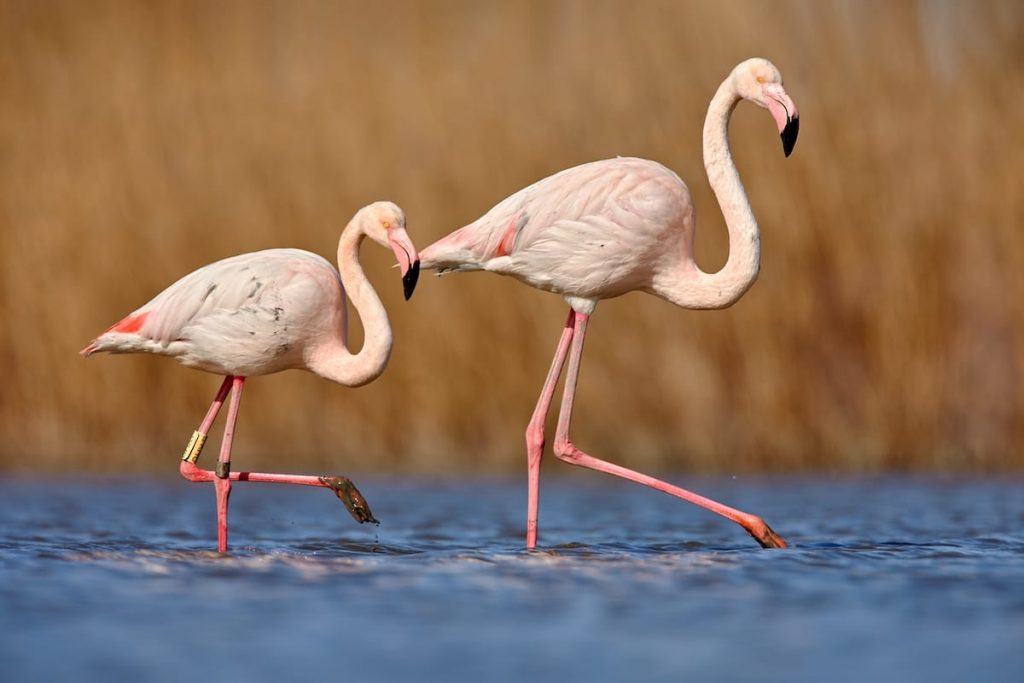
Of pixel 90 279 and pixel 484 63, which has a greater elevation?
pixel 484 63

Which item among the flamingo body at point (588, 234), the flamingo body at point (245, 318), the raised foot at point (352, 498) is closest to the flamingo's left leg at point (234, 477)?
the raised foot at point (352, 498)

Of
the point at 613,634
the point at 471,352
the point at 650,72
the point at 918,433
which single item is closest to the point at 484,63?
the point at 650,72

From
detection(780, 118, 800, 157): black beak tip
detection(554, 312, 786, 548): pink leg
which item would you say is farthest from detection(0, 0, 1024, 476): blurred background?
detection(780, 118, 800, 157): black beak tip

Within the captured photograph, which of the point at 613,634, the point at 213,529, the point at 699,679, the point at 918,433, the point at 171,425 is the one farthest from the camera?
the point at 171,425

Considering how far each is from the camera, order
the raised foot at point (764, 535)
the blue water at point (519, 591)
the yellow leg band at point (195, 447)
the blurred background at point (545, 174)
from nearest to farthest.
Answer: the blue water at point (519, 591)
the raised foot at point (764, 535)
the yellow leg band at point (195, 447)
the blurred background at point (545, 174)

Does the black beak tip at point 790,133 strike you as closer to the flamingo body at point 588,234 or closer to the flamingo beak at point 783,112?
the flamingo beak at point 783,112

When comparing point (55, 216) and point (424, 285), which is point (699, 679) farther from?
point (55, 216)

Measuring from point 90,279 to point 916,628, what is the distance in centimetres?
699

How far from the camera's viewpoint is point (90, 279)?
1083cm

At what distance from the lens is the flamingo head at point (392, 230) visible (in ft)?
22.8

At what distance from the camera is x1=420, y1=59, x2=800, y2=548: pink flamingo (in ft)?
22.9

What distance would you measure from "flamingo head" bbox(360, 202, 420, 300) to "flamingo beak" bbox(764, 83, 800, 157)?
4.95 feet

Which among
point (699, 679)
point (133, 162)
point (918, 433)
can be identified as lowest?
point (699, 679)

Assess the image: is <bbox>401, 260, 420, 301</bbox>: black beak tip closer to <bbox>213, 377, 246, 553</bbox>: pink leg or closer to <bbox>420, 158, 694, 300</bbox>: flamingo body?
<bbox>420, 158, 694, 300</bbox>: flamingo body
